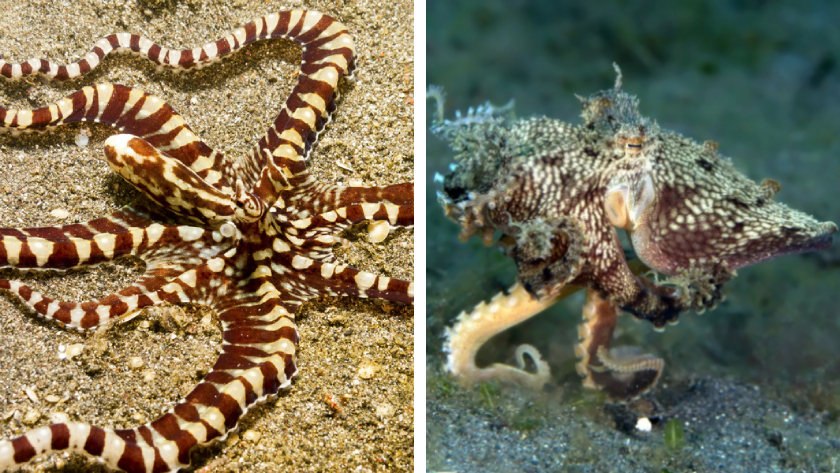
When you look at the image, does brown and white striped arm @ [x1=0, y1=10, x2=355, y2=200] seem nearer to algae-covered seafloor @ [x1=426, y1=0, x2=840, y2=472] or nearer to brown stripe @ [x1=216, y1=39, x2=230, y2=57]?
brown stripe @ [x1=216, y1=39, x2=230, y2=57]

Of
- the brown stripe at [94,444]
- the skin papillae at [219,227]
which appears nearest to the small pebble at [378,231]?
the skin papillae at [219,227]

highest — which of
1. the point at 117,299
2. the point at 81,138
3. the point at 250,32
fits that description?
the point at 250,32

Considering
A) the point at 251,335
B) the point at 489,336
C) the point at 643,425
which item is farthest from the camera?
the point at 489,336

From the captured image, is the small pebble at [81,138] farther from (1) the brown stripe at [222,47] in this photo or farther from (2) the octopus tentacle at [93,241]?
(1) the brown stripe at [222,47]

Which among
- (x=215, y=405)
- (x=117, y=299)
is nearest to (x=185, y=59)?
(x=117, y=299)

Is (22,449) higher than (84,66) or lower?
lower

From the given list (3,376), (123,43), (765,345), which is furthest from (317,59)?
(765,345)

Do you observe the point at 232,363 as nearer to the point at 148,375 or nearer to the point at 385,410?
the point at 148,375

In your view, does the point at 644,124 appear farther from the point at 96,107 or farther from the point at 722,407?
the point at 96,107
